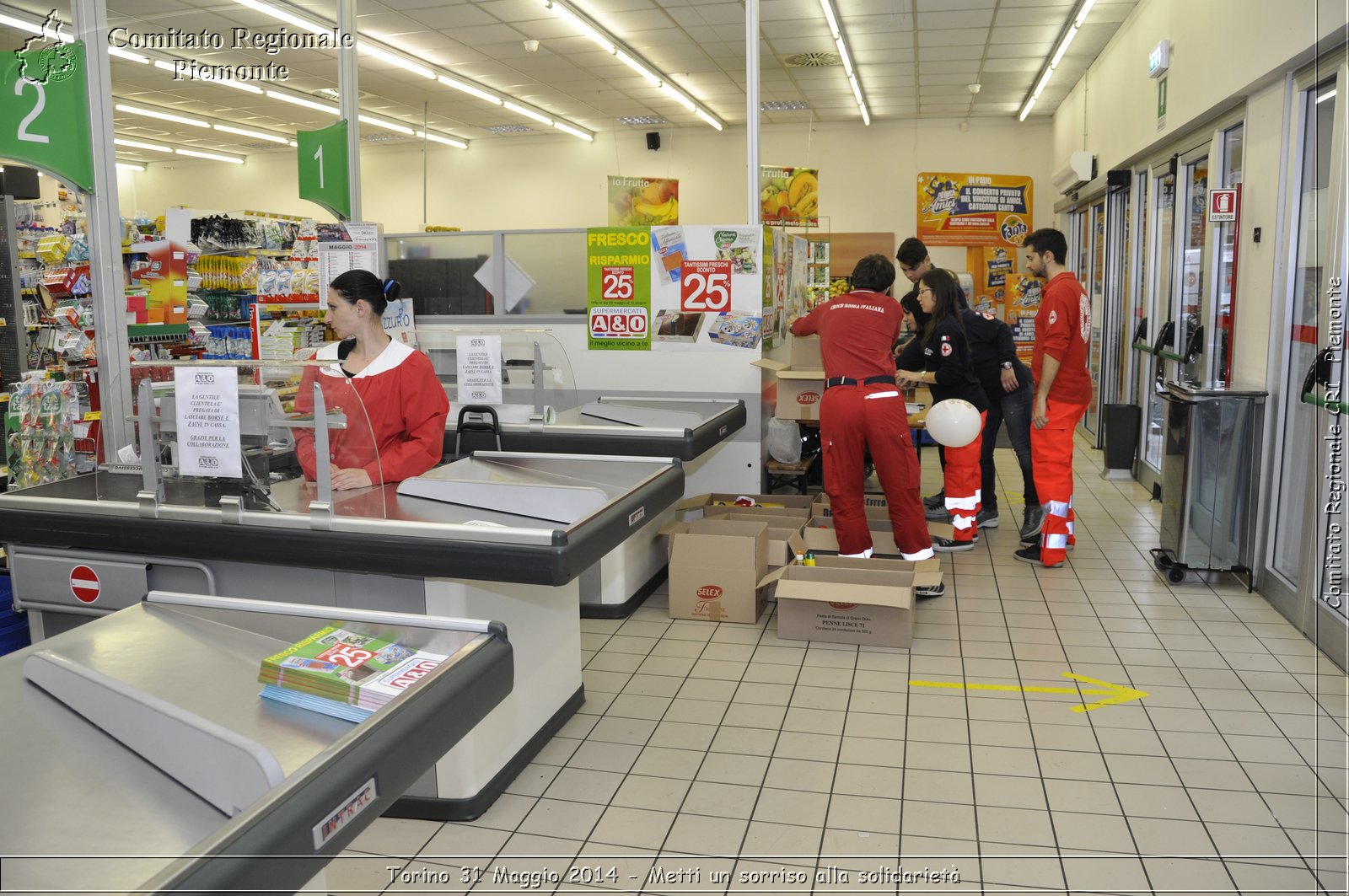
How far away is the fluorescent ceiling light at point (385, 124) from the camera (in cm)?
1489

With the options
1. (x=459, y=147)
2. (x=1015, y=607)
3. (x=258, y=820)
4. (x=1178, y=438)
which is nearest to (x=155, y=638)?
(x=258, y=820)

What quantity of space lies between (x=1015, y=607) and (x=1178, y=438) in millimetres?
1423

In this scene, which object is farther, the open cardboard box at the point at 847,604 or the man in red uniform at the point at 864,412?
the man in red uniform at the point at 864,412

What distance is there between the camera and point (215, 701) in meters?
1.69

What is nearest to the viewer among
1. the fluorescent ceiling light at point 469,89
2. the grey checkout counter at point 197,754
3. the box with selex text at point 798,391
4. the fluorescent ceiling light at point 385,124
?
the grey checkout counter at point 197,754

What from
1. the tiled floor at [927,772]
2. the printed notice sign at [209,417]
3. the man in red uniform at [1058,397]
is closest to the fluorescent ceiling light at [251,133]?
the tiled floor at [927,772]

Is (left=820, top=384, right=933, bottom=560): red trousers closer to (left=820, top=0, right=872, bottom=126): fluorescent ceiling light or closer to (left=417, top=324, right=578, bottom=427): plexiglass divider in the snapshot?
(left=417, top=324, right=578, bottom=427): plexiglass divider

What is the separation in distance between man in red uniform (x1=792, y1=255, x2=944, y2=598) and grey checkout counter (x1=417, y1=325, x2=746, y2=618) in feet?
2.09

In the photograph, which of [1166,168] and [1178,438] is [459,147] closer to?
[1166,168]

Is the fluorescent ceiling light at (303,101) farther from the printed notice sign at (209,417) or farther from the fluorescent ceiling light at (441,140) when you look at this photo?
the printed notice sign at (209,417)

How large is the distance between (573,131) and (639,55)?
5.21 meters

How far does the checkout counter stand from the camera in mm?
2791

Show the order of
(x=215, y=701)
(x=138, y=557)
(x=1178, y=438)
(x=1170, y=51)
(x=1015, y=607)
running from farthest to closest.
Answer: (x=1170, y=51) → (x=1178, y=438) → (x=1015, y=607) → (x=138, y=557) → (x=215, y=701)

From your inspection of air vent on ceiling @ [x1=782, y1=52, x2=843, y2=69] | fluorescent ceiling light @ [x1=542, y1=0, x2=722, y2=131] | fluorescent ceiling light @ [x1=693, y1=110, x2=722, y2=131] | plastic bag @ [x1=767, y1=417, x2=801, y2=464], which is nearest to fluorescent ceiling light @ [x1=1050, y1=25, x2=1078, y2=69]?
air vent on ceiling @ [x1=782, y1=52, x2=843, y2=69]
